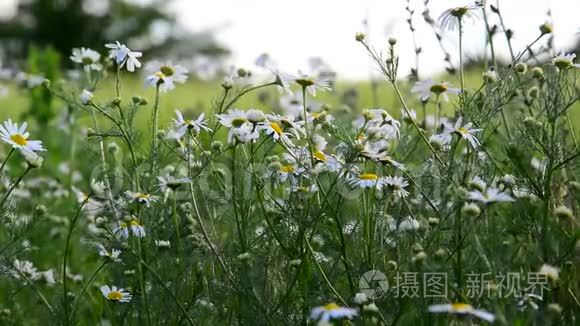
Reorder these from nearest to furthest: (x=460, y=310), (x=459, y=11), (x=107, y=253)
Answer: (x=460, y=310), (x=107, y=253), (x=459, y=11)

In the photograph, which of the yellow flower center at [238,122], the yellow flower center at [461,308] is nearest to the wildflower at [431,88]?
the yellow flower center at [238,122]

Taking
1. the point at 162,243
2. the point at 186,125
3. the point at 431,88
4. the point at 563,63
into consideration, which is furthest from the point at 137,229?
the point at 563,63

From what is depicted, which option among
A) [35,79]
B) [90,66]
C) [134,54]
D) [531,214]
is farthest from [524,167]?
[35,79]

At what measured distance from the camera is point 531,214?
209 cm

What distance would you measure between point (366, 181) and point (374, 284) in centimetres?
26

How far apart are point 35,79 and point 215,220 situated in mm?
2159

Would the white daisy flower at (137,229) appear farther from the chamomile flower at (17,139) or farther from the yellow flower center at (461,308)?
the yellow flower center at (461,308)

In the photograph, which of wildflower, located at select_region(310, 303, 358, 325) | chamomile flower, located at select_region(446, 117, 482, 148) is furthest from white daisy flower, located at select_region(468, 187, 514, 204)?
wildflower, located at select_region(310, 303, 358, 325)

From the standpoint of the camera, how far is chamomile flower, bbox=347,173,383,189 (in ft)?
6.98

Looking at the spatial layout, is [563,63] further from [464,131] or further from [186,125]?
[186,125]

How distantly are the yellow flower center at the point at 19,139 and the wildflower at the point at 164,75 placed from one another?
373 millimetres

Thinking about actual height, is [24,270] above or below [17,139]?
below

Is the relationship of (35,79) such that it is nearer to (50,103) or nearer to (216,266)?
(50,103)

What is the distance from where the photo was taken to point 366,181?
7.02ft
